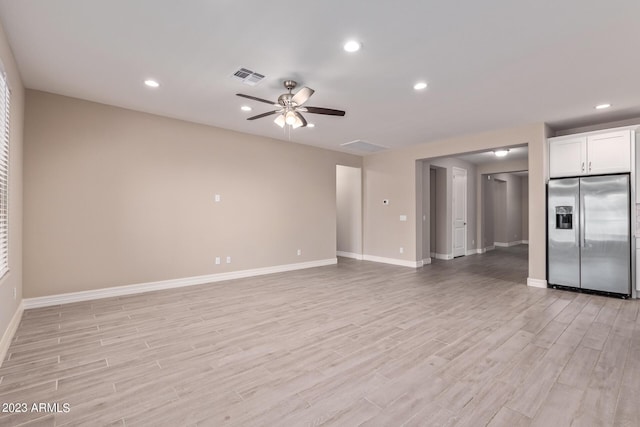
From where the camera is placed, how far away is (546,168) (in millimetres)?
5086

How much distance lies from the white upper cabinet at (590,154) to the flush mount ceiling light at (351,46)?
4156mm

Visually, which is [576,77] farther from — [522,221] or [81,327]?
[522,221]

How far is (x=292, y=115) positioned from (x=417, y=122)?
261 centimetres

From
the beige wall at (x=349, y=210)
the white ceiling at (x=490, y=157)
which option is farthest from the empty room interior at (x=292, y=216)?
the white ceiling at (x=490, y=157)

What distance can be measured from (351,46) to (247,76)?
1288 millimetres

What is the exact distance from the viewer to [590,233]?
15.3 ft

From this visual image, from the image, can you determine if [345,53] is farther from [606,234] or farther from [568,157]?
[606,234]

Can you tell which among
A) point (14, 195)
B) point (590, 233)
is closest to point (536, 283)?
point (590, 233)

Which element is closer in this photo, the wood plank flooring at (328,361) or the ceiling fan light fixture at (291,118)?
the wood plank flooring at (328,361)

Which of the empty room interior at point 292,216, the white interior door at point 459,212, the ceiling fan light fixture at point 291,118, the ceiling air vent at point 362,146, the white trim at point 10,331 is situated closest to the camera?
the empty room interior at point 292,216

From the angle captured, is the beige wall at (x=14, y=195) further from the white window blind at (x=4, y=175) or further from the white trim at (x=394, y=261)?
the white trim at (x=394, y=261)

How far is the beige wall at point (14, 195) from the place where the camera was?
277 cm

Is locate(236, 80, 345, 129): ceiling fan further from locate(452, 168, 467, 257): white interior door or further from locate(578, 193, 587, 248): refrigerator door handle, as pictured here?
locate(452, 168, 467, 257): white interior door

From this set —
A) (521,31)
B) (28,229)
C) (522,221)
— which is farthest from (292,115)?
(522,221)
